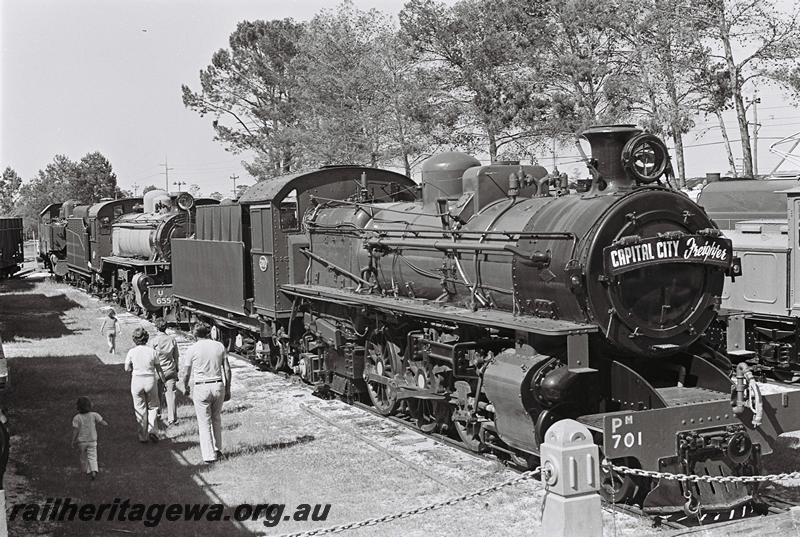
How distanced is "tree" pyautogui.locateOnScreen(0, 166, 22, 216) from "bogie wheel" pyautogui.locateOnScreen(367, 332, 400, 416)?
3000 inches

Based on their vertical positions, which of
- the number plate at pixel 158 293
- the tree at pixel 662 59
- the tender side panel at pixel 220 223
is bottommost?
the number plate at pixel 158 293

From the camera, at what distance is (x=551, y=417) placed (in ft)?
27.3

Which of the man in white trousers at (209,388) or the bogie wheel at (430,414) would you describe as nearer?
the man in white trousers at (209,388)

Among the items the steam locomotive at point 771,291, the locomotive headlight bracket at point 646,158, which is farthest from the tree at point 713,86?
the locomotive headlight bracket at point 646,158

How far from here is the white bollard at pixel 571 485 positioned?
18.6 ft

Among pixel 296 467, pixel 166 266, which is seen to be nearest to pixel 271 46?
pixel 166 266

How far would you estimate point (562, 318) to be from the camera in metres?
8.30

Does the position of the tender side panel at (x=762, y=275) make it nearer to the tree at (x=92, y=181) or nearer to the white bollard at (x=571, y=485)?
the white bollard at (x=571, y=485)

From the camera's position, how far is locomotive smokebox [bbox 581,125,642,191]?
851cm

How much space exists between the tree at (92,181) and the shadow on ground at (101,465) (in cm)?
6158

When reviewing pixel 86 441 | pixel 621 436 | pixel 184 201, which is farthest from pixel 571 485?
pixel 184 201

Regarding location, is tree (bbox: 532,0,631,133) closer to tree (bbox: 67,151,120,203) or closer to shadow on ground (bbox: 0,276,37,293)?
shadow on ground (bbox: 0,276,37,293)

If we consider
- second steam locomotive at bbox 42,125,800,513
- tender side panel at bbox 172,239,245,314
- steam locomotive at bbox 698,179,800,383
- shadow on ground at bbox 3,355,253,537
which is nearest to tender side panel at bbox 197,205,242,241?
tender side panel at bbox 172,239,245,314

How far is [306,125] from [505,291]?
86.5ft
